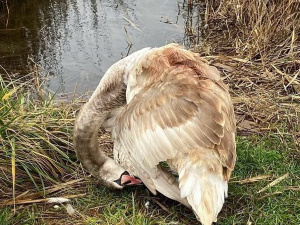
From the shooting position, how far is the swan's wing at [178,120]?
132 inches

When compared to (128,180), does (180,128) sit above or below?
above

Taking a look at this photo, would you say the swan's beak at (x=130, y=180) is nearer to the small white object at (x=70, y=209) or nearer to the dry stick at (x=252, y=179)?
the small white object at (x=70, y=209)

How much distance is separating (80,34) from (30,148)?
15.8 feet

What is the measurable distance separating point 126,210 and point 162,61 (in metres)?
1.27

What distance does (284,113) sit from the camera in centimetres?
530

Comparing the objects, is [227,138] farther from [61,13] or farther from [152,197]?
[61,13]

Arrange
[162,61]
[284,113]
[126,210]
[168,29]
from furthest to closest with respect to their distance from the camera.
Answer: [168,29], [284,113], [126,210], [162,61]

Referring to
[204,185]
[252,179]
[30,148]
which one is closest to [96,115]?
[30,148]

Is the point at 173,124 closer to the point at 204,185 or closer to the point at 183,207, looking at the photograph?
the point at 204,185

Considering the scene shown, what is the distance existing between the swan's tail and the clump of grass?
143cm

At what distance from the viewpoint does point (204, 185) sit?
3.29 metres

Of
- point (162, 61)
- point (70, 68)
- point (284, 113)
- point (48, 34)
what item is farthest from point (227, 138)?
point (48, 34)

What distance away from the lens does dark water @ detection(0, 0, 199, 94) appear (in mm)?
7785

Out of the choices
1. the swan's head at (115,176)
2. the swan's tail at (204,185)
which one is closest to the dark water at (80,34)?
the swan's head at (115,176)
